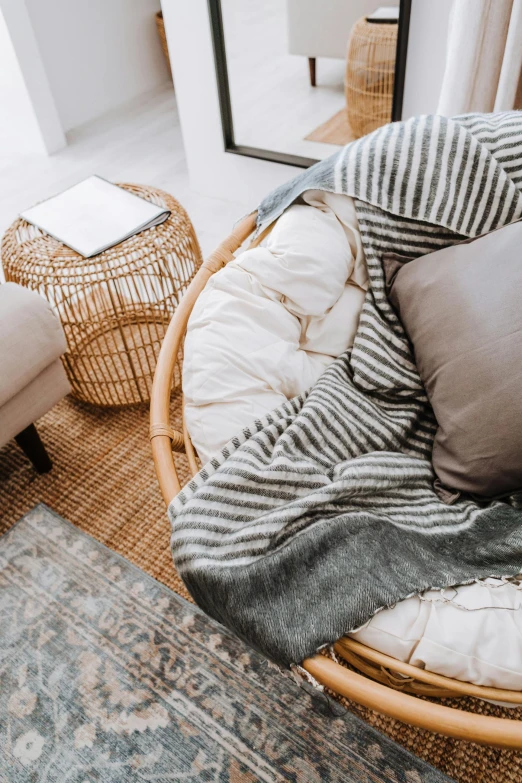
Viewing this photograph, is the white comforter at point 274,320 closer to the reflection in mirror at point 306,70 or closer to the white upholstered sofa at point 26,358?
the white upholstered sofa at point 26,358

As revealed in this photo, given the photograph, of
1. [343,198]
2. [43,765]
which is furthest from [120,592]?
[343,198]

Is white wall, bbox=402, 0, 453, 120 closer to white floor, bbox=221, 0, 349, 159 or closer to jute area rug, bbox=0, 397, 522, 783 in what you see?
white floor, bbox=221, 0, 349, 159

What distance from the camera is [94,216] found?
139 centimetres

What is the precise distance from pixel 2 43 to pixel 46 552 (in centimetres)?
221

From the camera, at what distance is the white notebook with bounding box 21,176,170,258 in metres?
1.32

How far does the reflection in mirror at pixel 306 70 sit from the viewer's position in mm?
1577

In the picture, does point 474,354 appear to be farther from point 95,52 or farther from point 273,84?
point 95,52

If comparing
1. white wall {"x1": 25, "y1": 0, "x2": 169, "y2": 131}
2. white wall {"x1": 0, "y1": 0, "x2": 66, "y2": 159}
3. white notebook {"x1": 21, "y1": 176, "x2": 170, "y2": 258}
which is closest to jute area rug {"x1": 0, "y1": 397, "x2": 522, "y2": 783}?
white notebook {"x1": 21, "y1": 176, "x2": 170, "y2": 258}

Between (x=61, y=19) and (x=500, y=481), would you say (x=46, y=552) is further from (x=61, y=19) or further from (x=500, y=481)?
(x=61, y=19)

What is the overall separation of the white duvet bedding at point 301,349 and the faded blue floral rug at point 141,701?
0.43 meters

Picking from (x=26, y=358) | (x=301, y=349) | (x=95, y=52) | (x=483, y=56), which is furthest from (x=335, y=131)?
(x=95, y=52)

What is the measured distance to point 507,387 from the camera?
76 centimetres

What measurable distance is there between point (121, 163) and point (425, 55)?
5.03 feet

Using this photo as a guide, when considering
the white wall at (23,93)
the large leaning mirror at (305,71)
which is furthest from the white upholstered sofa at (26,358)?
the white wall at (23,93)
